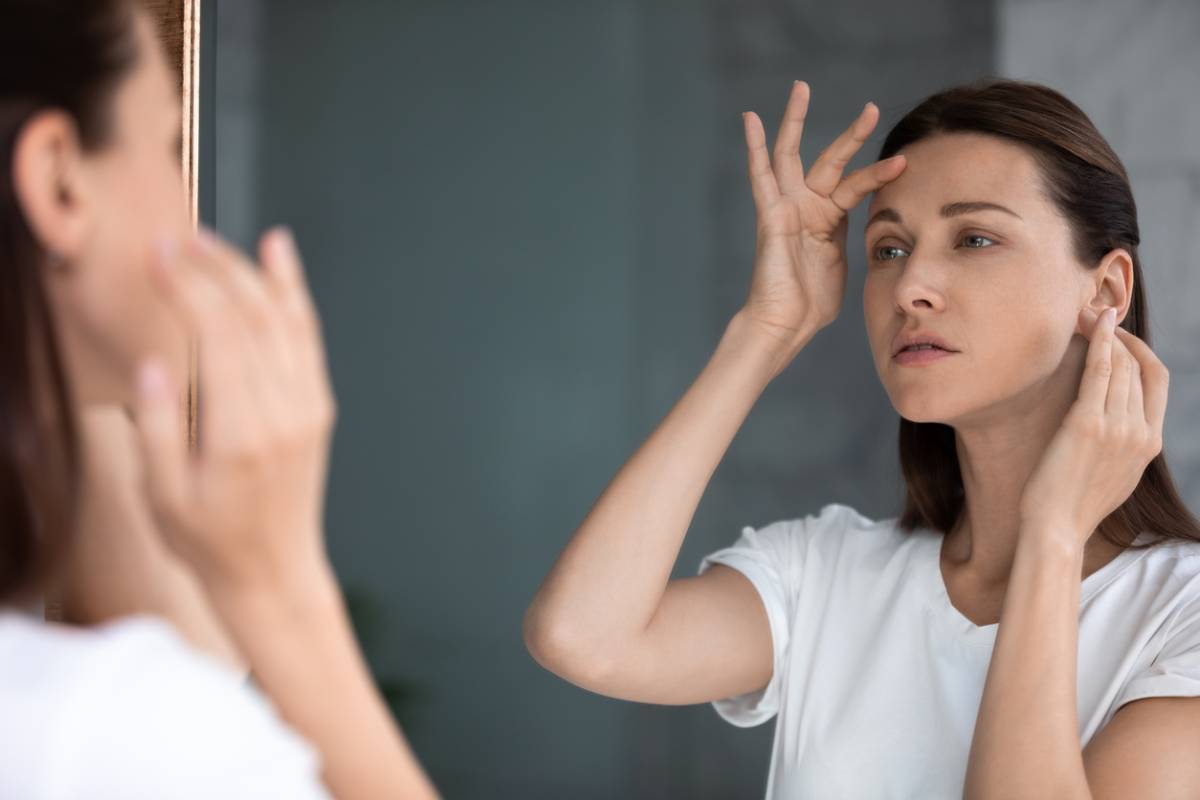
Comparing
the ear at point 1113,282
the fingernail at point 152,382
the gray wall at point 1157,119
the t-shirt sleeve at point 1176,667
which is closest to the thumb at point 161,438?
the fingernail at point 152,382

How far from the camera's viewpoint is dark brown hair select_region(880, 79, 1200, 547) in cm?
143

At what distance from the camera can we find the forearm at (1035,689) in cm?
111

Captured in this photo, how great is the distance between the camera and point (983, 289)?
139 centimetres

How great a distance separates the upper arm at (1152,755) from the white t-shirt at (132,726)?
855 millimetres

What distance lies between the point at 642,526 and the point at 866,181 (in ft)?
1.80

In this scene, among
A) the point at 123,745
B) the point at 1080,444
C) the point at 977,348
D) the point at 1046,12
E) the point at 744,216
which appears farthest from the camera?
the point at 744,216

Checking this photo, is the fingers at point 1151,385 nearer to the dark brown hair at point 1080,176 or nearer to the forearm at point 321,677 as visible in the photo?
the dark brown hair at point 1080,176

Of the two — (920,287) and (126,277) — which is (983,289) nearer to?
(920,287)

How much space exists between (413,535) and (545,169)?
959 millimetres

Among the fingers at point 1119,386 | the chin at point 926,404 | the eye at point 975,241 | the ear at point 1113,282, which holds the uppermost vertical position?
the eye at point 975,241

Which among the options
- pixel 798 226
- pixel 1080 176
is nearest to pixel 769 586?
pixel 798 226

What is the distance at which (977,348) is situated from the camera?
1.39 meters

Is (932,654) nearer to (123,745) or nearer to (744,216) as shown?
(123,745)

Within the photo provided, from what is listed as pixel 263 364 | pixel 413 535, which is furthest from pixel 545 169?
pixel 263 364
